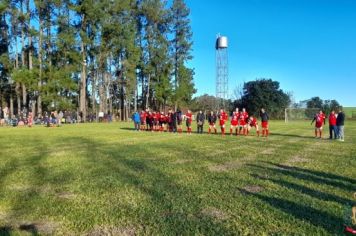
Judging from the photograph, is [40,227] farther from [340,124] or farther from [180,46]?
[180,46]

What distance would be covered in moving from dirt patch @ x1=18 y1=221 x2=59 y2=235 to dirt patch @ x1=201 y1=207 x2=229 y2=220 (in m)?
2.40

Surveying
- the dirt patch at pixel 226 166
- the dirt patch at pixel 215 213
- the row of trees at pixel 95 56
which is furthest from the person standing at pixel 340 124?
the row of trees at pixel 95 56

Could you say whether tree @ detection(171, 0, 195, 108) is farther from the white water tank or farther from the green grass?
the green grass

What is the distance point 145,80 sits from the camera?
77.2 m

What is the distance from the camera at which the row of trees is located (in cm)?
5572

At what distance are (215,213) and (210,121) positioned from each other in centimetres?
2498

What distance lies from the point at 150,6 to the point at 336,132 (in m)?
51.3

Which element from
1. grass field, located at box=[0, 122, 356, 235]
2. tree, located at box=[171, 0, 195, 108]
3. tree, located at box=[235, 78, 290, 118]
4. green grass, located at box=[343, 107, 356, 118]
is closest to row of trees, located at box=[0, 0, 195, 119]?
tree, located at box=[171, 0, 195, 108]

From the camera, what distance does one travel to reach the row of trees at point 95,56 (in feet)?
183

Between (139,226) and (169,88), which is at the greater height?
(169,88)

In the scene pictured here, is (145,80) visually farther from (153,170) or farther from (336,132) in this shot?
(153,170)

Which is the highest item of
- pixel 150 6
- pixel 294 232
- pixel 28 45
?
pixel 150 6

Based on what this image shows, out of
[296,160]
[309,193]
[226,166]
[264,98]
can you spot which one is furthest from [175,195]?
[264,98]

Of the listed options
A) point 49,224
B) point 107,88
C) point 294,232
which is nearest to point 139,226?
point 49,224
